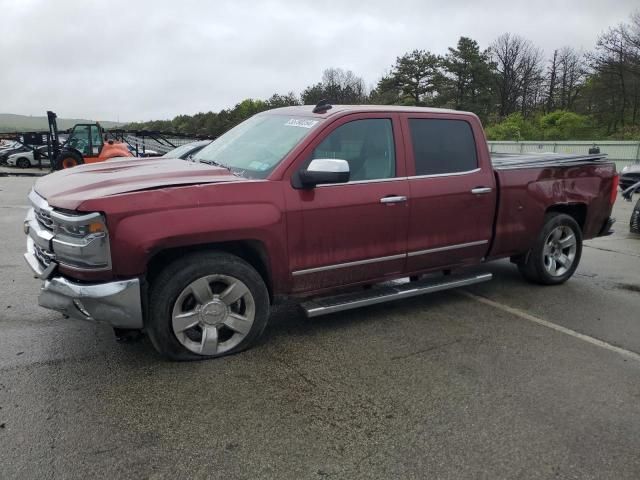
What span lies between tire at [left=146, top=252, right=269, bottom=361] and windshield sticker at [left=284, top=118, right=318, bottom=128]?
1269 mm

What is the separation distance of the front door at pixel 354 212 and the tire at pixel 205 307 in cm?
42

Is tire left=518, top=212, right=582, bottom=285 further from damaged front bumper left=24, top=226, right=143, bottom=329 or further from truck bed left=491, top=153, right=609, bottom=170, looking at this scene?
damaged front bumper left=24, top=226, right=143, bottom=329

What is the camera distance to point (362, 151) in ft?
14.2

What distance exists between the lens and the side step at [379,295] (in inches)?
160

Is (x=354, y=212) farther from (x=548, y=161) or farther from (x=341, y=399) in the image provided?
(x=548, y=161)

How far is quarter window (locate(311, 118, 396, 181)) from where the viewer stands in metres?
4.19

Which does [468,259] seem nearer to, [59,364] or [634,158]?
[59,364]

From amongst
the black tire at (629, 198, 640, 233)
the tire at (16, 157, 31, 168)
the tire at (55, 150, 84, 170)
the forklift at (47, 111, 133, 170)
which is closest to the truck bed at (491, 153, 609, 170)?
the black tire at (629, 198, 640, 233)

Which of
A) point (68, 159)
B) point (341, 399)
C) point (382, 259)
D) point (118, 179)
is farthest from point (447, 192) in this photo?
point (68, 159)

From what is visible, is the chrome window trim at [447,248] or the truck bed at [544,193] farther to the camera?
the truck bed at [544,193]

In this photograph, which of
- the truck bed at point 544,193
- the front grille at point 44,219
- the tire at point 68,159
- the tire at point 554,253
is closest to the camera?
the front grille at point 44,219

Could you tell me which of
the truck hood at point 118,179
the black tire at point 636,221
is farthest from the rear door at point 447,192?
the black tire at point 636,221

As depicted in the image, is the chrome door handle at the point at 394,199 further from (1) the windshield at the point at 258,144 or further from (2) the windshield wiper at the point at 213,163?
(2) the windshield wiper at the point at 213,163

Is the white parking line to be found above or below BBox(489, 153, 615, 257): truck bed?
below
